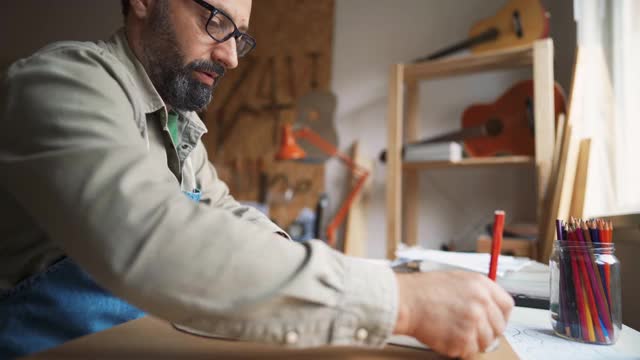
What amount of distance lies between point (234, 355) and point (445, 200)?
2.14 meters

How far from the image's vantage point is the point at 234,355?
1.59 ft

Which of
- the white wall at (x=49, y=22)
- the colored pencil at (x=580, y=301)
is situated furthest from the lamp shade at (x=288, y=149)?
the white wall at (x=49, y=22)

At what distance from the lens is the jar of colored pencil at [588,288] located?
56cm

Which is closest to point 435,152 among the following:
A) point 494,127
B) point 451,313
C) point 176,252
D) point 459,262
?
point 494,127

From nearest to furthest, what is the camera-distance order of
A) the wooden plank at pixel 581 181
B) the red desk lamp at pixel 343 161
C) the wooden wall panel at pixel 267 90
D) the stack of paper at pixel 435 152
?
the wooden plank at pixel 581 181 < the stack of paper at pixel 435 152 < the red desk lamp at pixel 343 161 < the wooden wall panel at pixel 267 90

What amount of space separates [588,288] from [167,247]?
504mm

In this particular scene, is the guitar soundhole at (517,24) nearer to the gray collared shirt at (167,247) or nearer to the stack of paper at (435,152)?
the stack of paper at (435,152)

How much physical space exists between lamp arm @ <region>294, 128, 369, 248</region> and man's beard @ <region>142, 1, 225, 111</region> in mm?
1541

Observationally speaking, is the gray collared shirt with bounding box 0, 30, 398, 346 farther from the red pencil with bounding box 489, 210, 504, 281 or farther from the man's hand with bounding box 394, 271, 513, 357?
the red pencil with bounding box 489, 210, 504, 281

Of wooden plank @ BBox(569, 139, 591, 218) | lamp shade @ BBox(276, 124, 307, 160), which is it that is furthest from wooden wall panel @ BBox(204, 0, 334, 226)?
wooden plank @ BBox(569, 139, 591, 218)

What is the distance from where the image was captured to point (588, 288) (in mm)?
567

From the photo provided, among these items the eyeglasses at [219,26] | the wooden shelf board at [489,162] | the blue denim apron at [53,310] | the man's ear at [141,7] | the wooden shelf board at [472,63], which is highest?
the wooden shelf board at [472,63]

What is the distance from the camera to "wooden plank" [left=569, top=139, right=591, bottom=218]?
3.87ft

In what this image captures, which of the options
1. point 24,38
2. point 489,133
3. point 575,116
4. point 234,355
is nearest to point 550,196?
point 575,116
